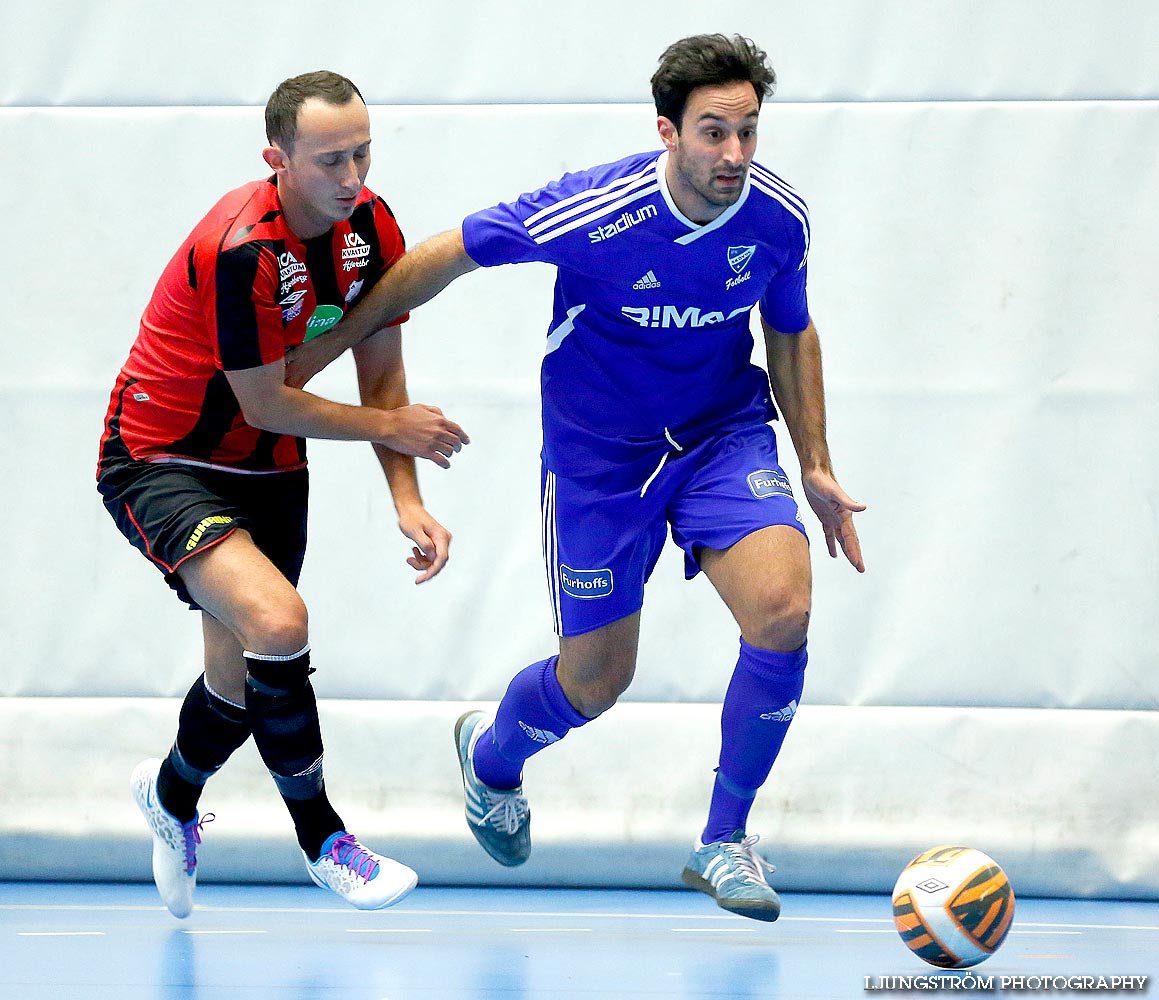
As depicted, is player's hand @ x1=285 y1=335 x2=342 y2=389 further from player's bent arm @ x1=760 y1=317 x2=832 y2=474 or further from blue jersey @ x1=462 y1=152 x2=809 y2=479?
player's bent arm @ x1=760 y1=317 x2=832 y2=474

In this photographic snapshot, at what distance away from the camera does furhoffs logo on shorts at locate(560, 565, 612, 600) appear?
3742 millimetres

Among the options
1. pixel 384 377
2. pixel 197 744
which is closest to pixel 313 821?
pixel 197 744

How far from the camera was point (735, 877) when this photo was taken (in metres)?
3.45

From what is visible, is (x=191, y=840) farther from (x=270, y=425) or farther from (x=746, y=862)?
(x=746, y=862)

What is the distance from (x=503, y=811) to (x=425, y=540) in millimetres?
1020

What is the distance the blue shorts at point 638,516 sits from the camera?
142 inches

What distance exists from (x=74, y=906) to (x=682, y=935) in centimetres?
192

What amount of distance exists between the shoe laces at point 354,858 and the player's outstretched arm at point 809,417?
1.37 meters

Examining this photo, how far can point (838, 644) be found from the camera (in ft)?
16.0

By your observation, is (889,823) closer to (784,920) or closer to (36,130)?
(784,920)

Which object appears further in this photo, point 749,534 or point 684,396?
point 684,396

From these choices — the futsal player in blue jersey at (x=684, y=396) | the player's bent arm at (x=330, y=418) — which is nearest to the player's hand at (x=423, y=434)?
the player's bent arm at (x=330, y=418)

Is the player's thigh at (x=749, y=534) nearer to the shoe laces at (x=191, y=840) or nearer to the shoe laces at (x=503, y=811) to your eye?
the shoe laces at (x=503, y=811)

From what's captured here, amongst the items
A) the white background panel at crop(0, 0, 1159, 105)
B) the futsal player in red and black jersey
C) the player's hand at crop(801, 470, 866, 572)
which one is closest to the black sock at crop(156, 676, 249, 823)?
the futsal player in red and black jersey
